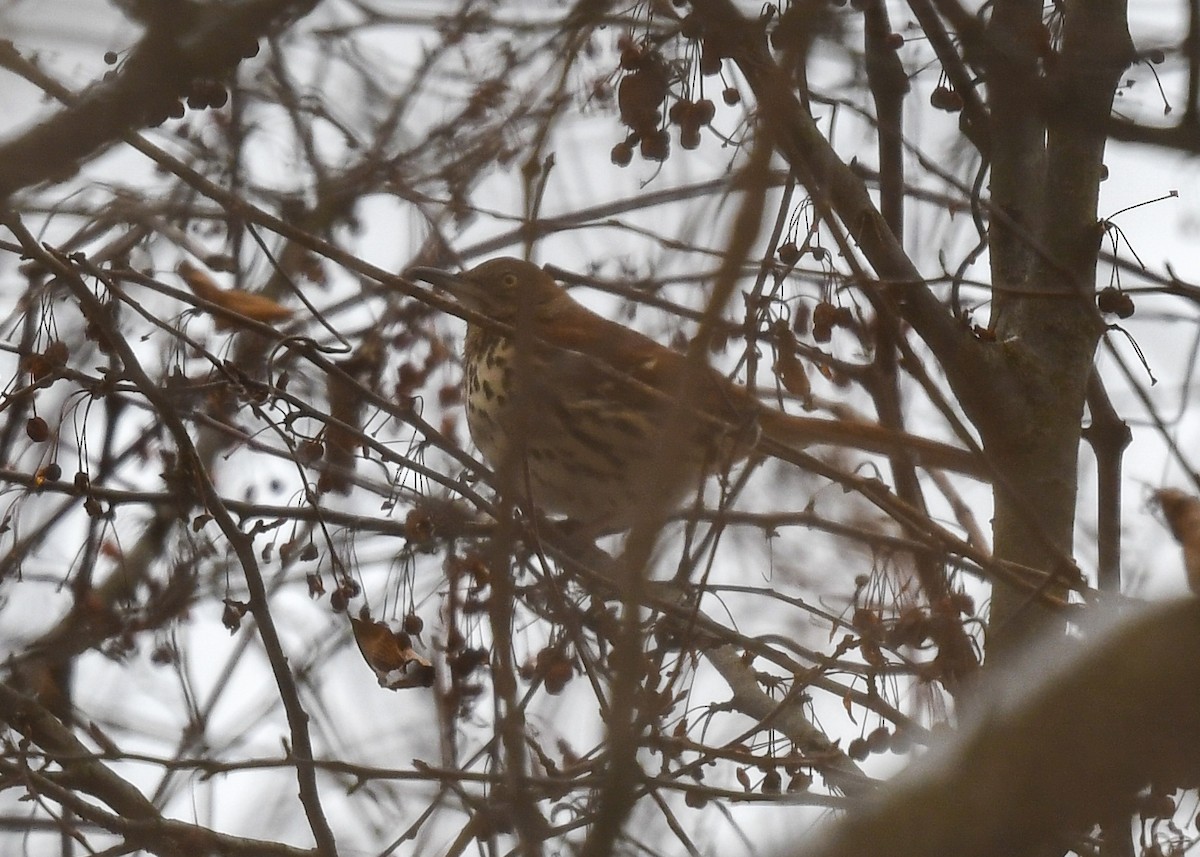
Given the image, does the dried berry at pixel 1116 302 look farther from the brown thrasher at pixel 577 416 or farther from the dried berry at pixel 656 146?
the dried berry at pixel 656 146

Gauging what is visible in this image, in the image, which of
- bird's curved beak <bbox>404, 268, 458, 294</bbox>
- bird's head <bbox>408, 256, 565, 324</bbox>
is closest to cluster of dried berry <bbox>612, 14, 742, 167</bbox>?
bird's curved beak <bbox>404, 268, 458, 294</bbox>

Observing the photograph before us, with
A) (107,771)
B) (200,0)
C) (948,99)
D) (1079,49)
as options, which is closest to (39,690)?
(107,771)

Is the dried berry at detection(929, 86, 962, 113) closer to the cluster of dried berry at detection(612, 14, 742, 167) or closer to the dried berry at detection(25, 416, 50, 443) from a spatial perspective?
the cluster of dried berry at detection(612, 14, 742, 167)

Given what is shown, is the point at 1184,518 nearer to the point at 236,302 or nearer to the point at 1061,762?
the point at 1061,762

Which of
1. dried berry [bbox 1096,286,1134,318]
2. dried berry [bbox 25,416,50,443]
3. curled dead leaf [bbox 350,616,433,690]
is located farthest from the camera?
dried berry [bbox 25,416,50,443]

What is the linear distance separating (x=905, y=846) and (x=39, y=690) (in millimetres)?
3305

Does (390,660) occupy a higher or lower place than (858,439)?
lower

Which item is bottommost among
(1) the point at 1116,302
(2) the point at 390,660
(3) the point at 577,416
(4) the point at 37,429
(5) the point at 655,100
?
(2) the point at 390,660

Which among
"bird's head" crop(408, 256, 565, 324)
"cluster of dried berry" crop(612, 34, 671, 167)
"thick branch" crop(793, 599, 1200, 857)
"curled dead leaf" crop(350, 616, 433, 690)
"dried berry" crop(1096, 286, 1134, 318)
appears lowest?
"thick branch" crop(793, 599, 1200, 857)

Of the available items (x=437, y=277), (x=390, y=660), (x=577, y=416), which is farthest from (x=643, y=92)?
(x=577, y=416)

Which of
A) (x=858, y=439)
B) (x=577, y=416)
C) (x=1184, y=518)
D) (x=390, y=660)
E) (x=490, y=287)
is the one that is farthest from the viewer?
(x=490, y=287)

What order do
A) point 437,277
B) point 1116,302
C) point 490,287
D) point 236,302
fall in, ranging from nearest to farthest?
point 1116,302, point 236,302, point 437,277, point 490,287

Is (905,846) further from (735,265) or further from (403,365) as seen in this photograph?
(403,365)

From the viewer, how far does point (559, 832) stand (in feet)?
9.11
